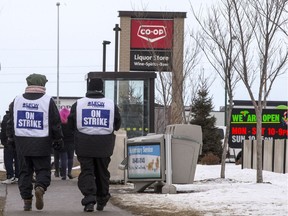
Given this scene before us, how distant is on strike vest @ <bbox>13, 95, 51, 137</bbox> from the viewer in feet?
31.5

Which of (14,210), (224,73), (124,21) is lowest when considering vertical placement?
(14,210)

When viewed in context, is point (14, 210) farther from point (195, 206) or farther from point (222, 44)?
point (222, 44)

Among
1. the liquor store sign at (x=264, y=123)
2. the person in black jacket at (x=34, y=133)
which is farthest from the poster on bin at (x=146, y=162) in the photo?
the liquor store sign at (x=264, y=123)

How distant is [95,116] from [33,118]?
83 centimetres

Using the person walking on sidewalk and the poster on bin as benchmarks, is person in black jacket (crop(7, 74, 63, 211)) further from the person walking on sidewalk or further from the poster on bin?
the person walking on sidewalk

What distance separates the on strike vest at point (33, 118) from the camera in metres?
9.59

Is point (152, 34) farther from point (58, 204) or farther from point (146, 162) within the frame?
point (58, 204)

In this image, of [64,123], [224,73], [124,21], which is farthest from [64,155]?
[124,21]

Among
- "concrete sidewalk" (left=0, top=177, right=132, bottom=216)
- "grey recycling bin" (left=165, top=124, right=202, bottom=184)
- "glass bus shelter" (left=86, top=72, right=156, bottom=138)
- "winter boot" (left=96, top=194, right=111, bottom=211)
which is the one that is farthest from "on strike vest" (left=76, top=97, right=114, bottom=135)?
"glass bus shelter" (left=86, top=72, right=156, bottom=138)

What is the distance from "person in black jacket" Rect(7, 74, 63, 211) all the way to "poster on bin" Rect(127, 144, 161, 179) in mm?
3421

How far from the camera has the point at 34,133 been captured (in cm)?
958

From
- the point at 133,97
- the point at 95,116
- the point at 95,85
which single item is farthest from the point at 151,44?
the point at 95,116

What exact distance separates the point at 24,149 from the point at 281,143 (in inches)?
452

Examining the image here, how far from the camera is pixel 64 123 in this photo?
15906 millimetres
